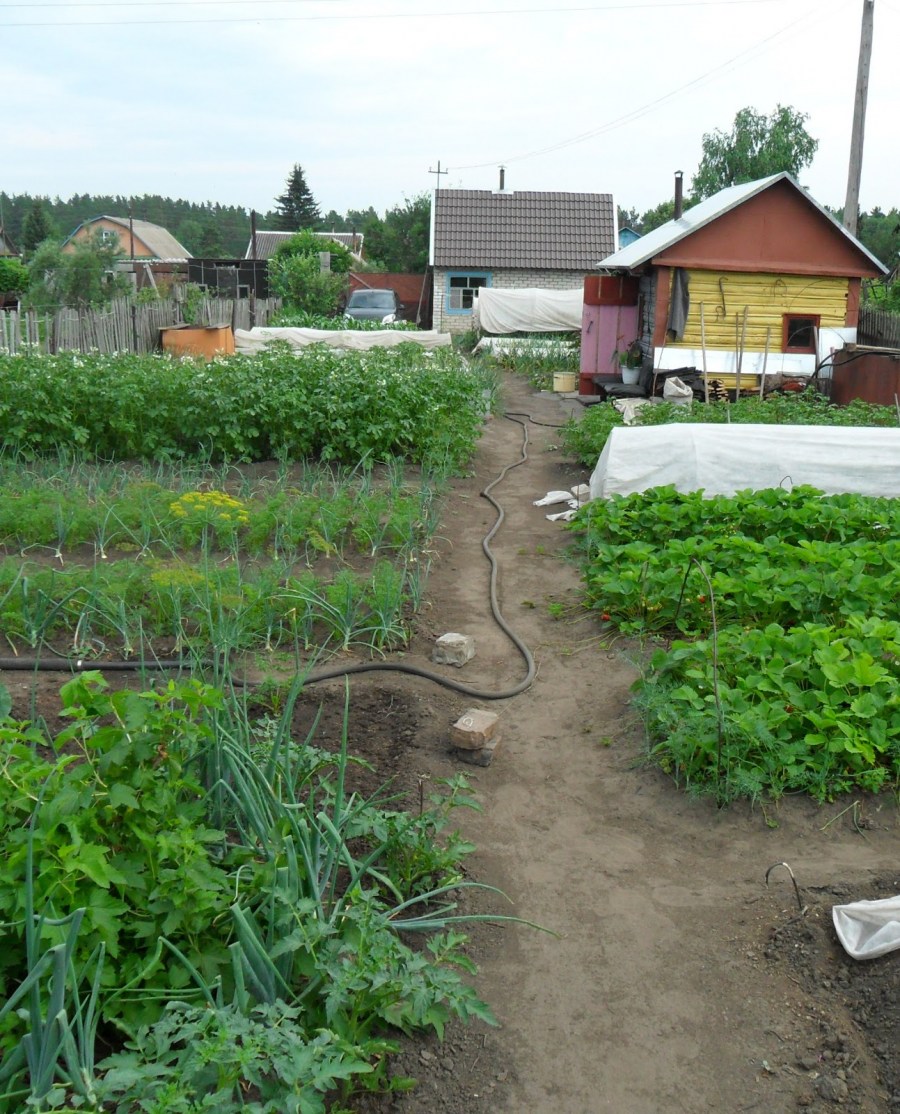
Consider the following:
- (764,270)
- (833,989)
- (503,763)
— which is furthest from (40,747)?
(764,270)

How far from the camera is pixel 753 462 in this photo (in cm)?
775

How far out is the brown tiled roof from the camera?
28516mm

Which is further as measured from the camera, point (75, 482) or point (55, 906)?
point (75, 482)

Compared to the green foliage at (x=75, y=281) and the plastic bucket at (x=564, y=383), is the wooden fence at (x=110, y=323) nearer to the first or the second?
the plastic bucket at (x=564, y=383)

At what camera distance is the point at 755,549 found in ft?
18.6

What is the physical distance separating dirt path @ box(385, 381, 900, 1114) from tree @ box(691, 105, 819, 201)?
115 feet

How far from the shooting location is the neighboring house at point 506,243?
93.3 feet

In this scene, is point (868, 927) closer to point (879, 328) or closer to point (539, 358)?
point (539, 358)

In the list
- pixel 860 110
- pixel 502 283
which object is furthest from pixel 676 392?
pixel 502 283

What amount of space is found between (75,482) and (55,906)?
214 inches

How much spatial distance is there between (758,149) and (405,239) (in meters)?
14.5

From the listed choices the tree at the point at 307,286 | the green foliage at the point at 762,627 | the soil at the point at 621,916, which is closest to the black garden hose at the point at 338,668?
the soil at the point at 621,916

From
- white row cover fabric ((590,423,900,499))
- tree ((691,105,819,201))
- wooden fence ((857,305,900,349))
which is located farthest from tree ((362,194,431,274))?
white row cover fabric ((590,423,900,499))

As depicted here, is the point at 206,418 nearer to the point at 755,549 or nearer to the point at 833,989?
the point at 755,549
